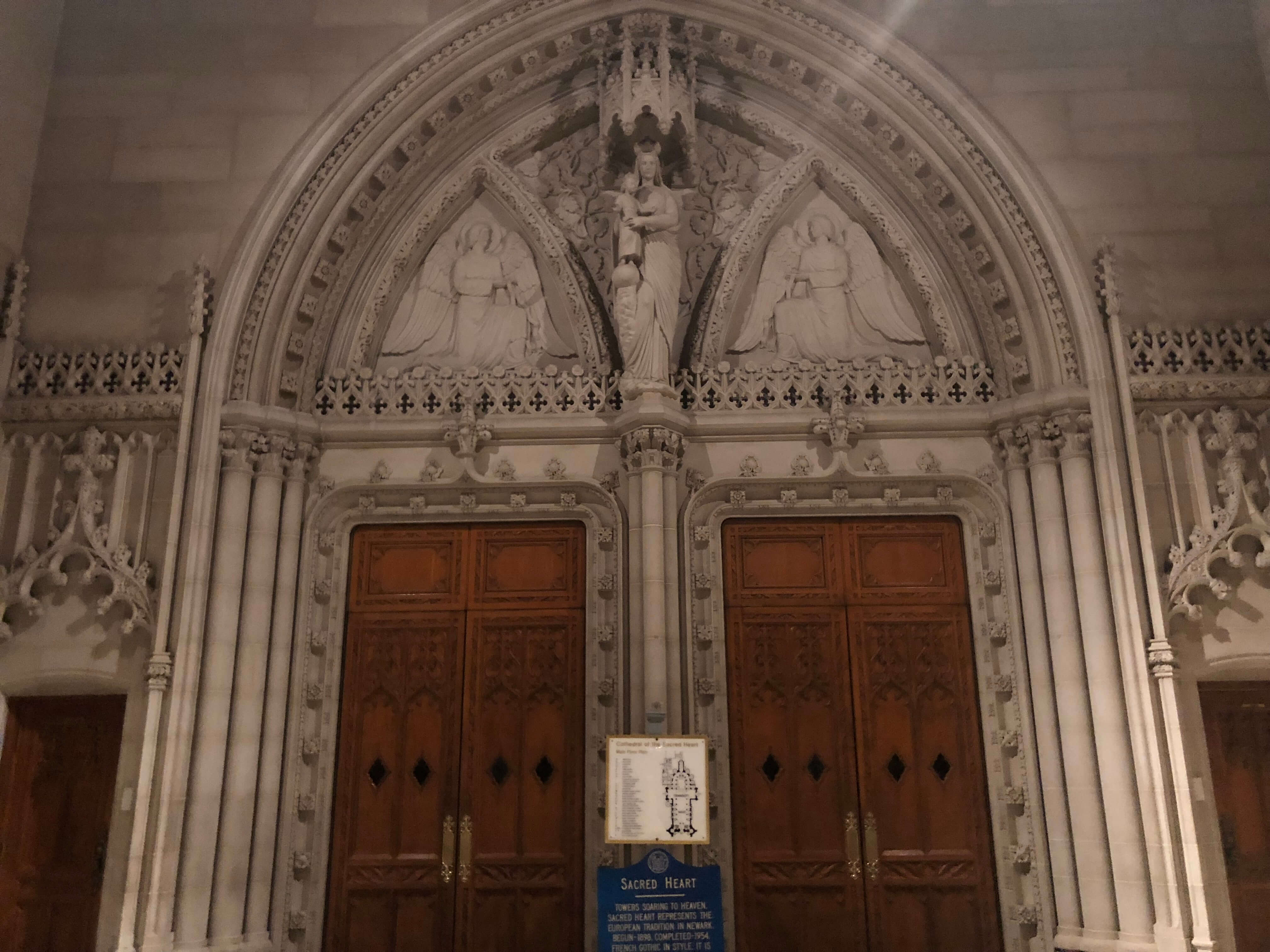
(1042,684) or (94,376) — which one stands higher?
(94,376)

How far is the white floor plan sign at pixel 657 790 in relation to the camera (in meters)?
Result: 5.79

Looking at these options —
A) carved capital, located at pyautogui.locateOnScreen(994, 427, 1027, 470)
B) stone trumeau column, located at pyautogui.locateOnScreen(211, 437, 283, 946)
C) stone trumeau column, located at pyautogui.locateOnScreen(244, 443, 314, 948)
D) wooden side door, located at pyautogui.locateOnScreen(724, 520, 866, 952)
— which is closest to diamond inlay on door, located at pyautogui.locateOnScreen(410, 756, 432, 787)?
stone trumeau column, located at pyautogui.locateOnScreen(244, 443, 314, 948)

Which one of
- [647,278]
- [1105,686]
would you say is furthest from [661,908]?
[647,278]

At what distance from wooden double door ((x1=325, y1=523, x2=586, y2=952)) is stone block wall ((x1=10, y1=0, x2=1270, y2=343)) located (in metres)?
2.55

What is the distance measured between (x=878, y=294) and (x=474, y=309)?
3126 mm

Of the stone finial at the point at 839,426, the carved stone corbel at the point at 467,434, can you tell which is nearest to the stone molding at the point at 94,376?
the carved stone corbel at the point at 467,434

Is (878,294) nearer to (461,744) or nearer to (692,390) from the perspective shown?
(692,390)

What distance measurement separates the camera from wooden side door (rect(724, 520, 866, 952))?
21.7ft

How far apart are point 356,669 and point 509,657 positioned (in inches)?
41.8

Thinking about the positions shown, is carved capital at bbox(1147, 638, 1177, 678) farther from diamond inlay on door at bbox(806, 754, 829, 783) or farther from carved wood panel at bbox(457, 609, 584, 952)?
carved wood panel at bbox(457, 609, 584, 952)

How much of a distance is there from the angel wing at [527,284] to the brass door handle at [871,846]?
4.10 meters

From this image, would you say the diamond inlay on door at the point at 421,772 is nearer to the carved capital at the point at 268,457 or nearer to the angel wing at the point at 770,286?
the carved capital at the point at 268,457

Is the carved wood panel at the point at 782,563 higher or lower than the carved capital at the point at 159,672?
higher

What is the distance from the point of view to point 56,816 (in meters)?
6.51
